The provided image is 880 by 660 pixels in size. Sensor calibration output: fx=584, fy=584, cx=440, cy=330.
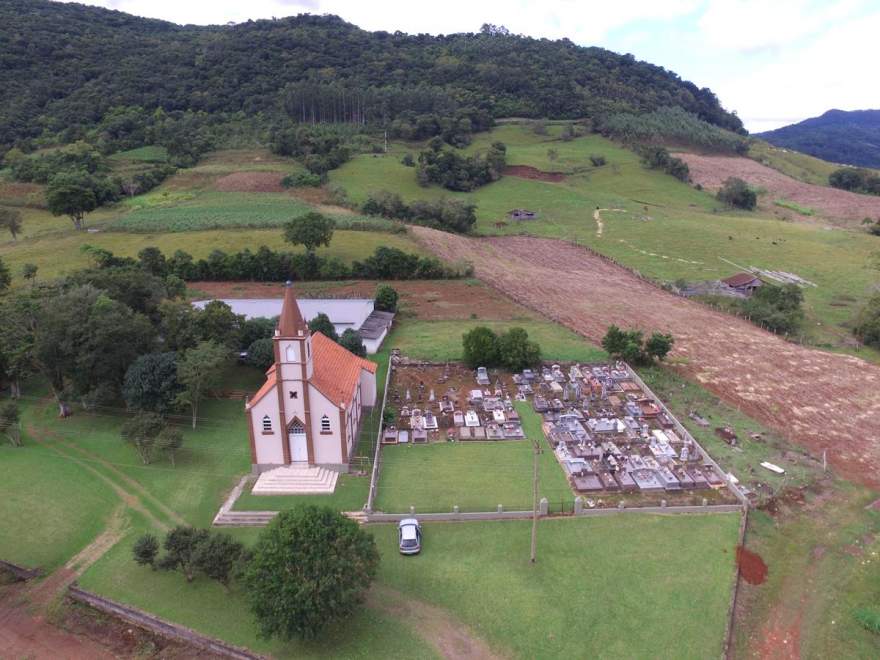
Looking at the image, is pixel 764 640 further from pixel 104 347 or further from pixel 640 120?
pixel 640 120

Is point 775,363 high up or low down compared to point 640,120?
down

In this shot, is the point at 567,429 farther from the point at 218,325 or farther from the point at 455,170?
the point at 455,170

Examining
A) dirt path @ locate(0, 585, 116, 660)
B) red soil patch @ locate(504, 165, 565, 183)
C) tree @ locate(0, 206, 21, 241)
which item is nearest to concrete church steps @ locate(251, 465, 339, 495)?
dirt path @ locate(0, 585, 116, 660)

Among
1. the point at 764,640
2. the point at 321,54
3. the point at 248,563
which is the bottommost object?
the point at 764,640

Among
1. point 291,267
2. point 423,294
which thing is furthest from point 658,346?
point 291,267

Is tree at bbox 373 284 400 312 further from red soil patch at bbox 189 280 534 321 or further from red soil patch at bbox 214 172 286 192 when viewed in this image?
red soil patch at bbox 214 172 286 192

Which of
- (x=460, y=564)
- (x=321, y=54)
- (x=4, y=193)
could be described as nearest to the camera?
(x=460, y=564)

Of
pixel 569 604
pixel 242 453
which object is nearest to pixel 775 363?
pixel 569 604
